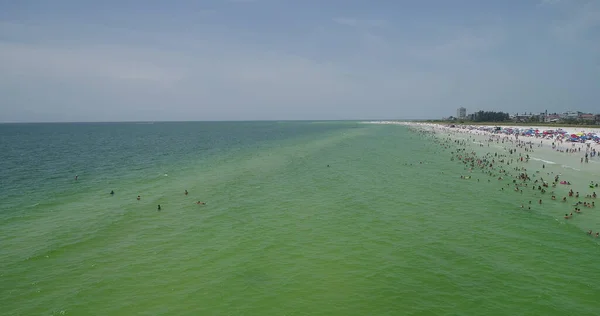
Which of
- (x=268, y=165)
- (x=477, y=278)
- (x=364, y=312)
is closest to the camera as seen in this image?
(x=364, y=312)

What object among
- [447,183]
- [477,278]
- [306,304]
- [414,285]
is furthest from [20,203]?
[447,183]

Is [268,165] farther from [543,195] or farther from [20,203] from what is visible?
[543,195]

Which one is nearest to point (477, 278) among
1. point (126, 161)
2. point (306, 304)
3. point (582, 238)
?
point (306, 304)

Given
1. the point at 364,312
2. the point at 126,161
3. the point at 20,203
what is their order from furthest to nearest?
1. the point at 126,161
2. the point at 20,203
3. the point at 364,312

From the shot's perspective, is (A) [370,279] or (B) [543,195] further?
(B) [543,195]

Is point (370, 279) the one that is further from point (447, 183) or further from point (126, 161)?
point (126, 161)

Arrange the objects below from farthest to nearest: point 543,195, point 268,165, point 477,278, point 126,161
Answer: point 126,161
point 268,165
point 543,195
point 477,278
